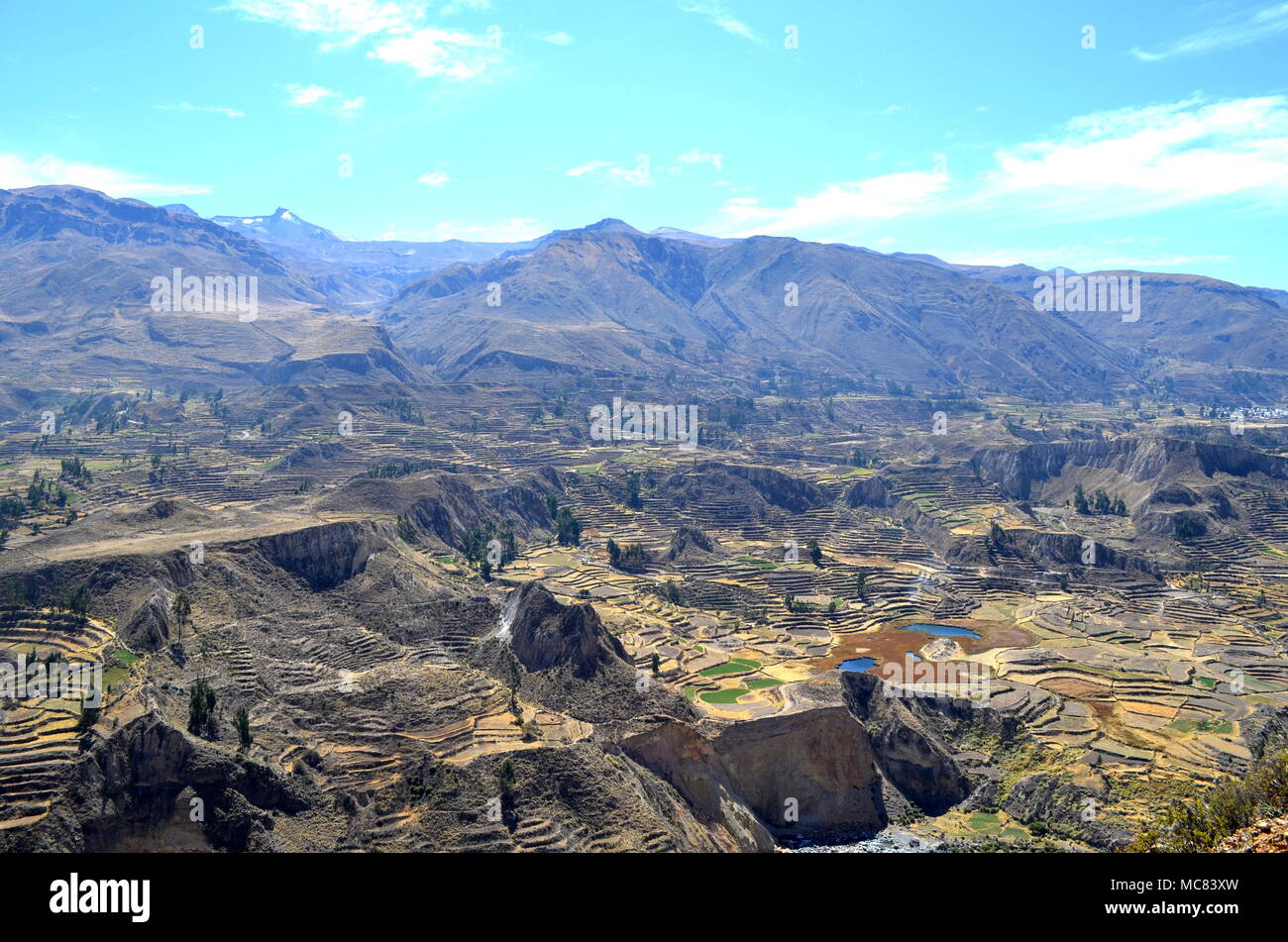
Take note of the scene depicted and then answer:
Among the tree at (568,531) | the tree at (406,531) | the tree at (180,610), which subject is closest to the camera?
the tree at (180,610)

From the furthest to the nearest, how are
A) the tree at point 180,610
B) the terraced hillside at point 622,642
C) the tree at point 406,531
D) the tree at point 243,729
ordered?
1. the tree at point 406,531
2. the tree at point 180,610
3. the tree at point 243,729
4. the terraced hillside at point 622,642

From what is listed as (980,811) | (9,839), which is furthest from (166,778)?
(980,811)

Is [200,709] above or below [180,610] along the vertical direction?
below

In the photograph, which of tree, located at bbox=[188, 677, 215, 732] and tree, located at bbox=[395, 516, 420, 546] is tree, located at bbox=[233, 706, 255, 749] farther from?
tree, located at bbox=[395, 516, 420, 546]

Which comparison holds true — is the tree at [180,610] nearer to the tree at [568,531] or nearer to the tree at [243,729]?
the tree at [243,729]

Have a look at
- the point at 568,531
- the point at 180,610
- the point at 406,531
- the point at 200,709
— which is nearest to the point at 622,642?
the point at 180,610

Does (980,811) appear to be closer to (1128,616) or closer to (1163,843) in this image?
(1163,843)

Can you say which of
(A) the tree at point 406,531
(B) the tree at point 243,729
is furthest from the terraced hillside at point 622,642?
(A) the tree at point 406,531

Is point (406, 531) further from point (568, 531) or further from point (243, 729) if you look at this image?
point (243, 729)

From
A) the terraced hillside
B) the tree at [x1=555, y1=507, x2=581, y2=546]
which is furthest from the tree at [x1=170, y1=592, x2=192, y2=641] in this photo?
the tree at [x1=555, y1=507, x2=581, y2=546]

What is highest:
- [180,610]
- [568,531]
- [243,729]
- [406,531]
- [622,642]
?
[406,531]

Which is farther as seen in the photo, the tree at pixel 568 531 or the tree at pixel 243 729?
the tree at pixel 568 531
